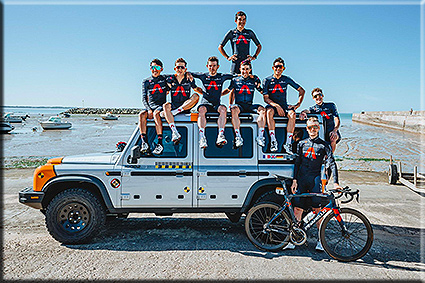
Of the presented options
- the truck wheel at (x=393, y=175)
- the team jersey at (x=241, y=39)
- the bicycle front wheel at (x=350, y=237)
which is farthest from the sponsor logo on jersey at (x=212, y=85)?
the truck wheel at (x=393, y=175)

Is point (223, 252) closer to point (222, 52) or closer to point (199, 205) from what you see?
point (199, 205)

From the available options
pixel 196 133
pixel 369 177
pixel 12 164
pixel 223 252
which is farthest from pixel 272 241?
pixel 12 164

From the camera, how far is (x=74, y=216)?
4.93 meters

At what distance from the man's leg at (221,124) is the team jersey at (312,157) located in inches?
50.3

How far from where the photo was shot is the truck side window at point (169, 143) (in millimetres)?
4926

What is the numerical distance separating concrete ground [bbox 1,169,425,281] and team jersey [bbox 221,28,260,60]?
380 centimetres

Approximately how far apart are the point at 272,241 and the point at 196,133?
2242 mm

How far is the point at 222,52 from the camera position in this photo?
6938mm

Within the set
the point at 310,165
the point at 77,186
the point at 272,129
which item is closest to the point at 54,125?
the point at 77,186

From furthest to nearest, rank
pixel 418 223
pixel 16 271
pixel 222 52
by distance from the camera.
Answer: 1. pixel 222 52
2. pixel 418 223
3. pixel 16 271

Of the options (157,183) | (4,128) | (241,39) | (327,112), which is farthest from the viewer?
(4,128)

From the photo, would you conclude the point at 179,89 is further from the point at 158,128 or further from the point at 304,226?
the point at 304,226

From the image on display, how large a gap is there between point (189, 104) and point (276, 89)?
1.69m

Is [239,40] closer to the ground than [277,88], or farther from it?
farther from it
